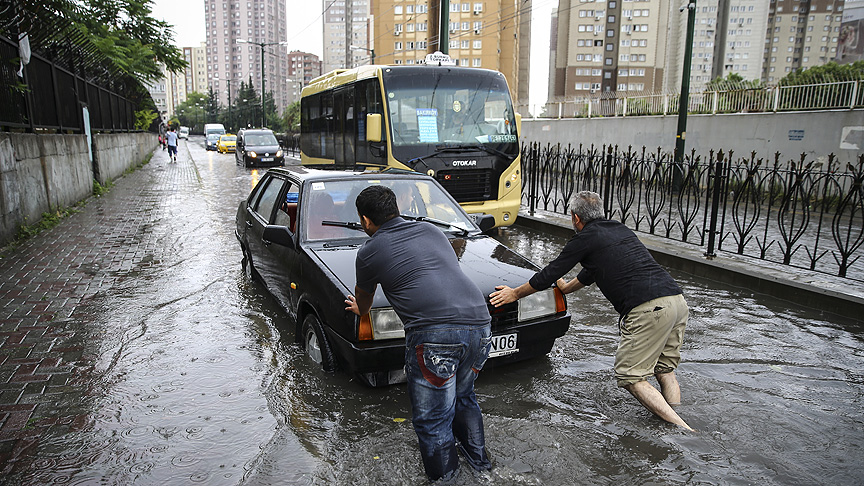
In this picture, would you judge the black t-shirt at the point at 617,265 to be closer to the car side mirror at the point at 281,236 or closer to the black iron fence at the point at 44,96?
the car side mirror at the point at 281,236

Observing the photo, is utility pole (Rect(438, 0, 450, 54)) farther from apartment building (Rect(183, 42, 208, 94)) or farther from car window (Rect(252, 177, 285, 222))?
apartment building (Rect(183, 42, 208, 94))

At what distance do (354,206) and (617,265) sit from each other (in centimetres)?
242

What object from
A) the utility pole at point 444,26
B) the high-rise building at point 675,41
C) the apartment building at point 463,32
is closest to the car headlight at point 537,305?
the utility pole at point 444,26

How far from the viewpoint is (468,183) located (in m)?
9.62

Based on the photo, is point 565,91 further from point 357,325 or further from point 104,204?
point 357,325

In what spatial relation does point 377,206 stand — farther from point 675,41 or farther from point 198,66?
point 198,66

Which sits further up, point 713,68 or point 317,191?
point 713,68

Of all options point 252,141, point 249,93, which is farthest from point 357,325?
point 249,93

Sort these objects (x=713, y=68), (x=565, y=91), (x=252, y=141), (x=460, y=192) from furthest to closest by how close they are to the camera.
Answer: (x=713, y=68), (x=565, y=91), (x=252, y=141), (x=460, y=192)

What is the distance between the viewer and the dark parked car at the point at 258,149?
27219mm

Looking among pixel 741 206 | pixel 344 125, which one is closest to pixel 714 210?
pixel 344 125

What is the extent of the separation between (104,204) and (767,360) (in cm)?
1400

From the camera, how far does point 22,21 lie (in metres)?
9.94

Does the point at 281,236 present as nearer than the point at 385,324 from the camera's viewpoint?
No
